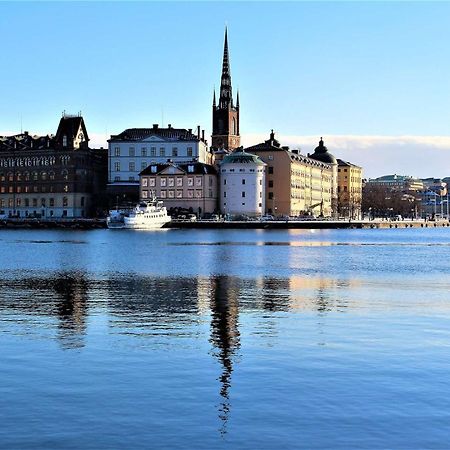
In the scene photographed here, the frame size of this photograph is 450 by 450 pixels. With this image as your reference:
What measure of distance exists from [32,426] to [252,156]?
464 feet

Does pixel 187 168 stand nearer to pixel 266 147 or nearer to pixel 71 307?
pixel 266 147

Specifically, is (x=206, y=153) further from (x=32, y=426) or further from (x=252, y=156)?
(x=32, y=426)

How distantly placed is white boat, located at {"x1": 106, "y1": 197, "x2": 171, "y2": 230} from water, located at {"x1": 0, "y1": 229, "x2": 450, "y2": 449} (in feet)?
325

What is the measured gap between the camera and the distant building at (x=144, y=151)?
160500mm

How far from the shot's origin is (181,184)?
152 m

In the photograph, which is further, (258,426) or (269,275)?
(269,275)

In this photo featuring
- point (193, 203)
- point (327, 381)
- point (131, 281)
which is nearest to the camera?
point (327, 381)

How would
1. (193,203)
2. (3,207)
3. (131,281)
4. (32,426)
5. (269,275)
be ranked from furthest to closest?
(3,207)
(193,203)
(269,275)
(131,281)
(32,426)

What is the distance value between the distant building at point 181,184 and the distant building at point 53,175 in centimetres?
1263

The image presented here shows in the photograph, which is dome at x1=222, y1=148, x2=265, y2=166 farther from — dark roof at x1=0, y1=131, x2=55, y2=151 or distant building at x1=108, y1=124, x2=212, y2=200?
dark roof at x1=0, y1=131, x2=55, y2=151

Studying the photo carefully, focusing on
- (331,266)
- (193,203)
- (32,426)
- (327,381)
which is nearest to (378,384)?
(327,381)

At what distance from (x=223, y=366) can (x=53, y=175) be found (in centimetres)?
14320

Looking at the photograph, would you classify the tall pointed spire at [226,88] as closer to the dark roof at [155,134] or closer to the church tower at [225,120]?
the church tower at [225,120]

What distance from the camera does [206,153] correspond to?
6752 inches
